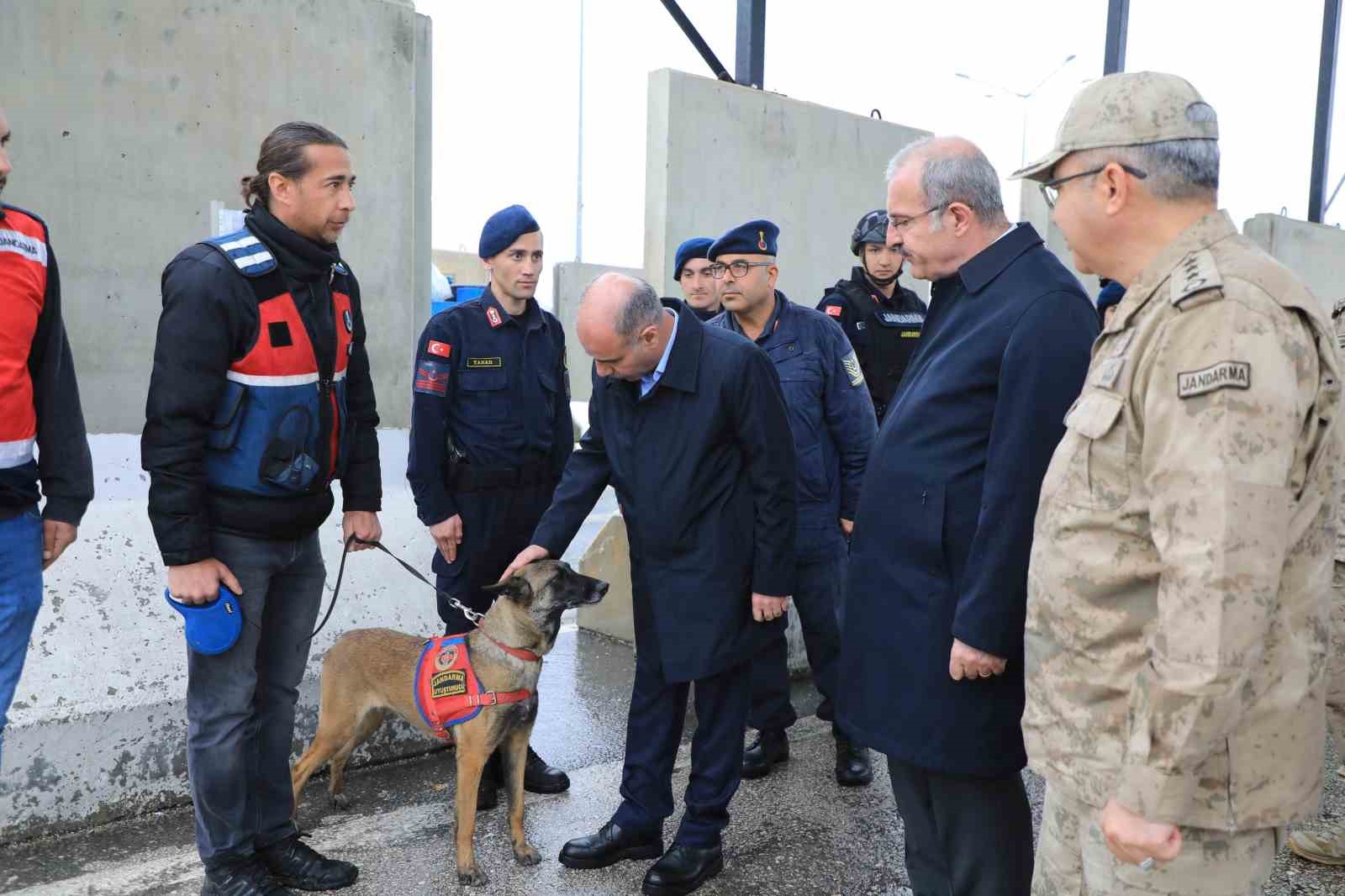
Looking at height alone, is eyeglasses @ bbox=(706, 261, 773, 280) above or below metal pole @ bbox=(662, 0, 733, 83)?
below

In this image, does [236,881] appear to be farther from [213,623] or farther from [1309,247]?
[1309,247]

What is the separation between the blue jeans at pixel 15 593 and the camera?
2.53 metres

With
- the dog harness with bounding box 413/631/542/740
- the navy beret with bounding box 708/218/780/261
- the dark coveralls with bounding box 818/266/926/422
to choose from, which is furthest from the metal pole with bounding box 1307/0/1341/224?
the dog harness with bounding box 413/631/542/740

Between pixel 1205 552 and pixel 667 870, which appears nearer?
pixel 1205 552

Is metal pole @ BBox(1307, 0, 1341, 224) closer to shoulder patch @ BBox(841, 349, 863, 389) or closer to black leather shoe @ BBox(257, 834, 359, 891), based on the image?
shoulder patch @ BBox(841, 349, 863, 389)

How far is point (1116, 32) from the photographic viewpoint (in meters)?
10.1

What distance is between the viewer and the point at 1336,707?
3.07 metres

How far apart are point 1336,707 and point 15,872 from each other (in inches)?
154

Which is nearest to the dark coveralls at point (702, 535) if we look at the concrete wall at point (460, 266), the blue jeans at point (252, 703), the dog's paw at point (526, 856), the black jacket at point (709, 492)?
the black jacket at point (709, 492)

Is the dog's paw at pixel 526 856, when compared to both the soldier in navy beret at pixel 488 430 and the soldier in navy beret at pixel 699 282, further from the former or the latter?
the soldier in navy beret at pixel 699 282

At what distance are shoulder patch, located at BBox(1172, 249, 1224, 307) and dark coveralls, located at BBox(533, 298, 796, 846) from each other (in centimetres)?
164

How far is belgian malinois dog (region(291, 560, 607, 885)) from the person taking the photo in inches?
129

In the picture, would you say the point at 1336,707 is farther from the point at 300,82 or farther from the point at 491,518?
the point at 300,82

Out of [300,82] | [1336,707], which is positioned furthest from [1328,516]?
[300,82]
